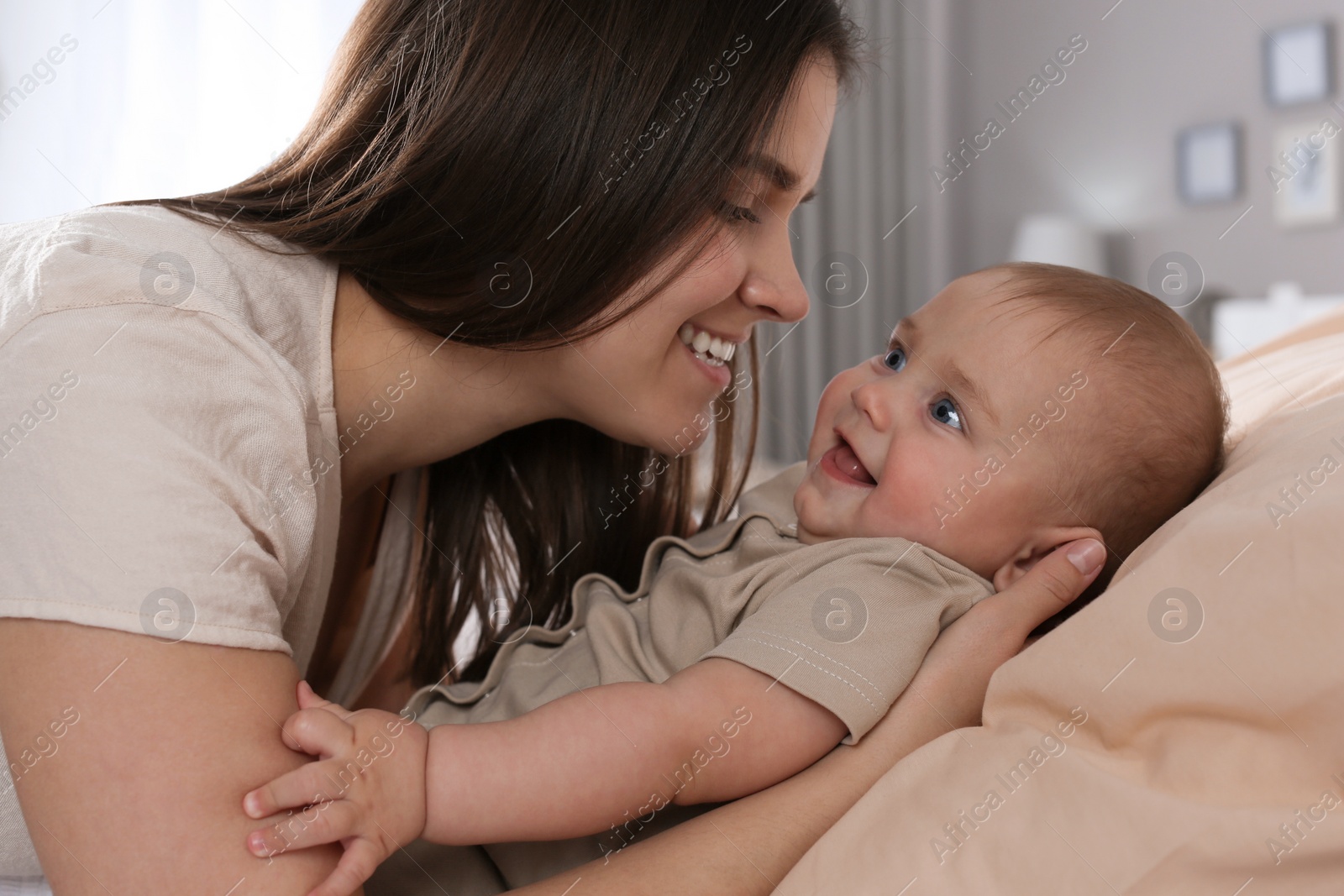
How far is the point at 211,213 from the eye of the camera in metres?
0.95

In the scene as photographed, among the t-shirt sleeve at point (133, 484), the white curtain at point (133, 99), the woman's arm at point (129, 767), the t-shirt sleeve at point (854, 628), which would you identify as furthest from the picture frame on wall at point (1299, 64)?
the woman's arm at point (129, 767)

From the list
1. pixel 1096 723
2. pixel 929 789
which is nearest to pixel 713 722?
pixel 929 789

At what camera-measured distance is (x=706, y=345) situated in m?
1.15

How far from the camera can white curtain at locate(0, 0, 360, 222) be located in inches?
102

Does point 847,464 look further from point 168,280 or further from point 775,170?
point 168,280

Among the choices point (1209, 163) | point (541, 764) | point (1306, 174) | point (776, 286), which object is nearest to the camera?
point (541, 764)

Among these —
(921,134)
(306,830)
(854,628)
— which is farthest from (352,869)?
(921,134)

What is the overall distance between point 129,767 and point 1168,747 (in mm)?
671

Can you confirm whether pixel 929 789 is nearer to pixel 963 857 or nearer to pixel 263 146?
pixel 963 857

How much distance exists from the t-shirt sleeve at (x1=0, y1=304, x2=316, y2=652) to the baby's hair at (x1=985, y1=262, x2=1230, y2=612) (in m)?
0.74

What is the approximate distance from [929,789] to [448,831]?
1.16ft

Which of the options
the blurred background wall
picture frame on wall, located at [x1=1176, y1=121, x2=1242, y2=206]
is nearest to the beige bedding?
the blurred background wall

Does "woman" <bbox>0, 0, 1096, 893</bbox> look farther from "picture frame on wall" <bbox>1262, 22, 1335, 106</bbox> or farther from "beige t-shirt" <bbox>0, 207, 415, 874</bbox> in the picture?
"picture frame on wall" <bbox>1262, 22, 1335, 106</bbox>

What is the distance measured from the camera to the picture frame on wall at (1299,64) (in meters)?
2.81
